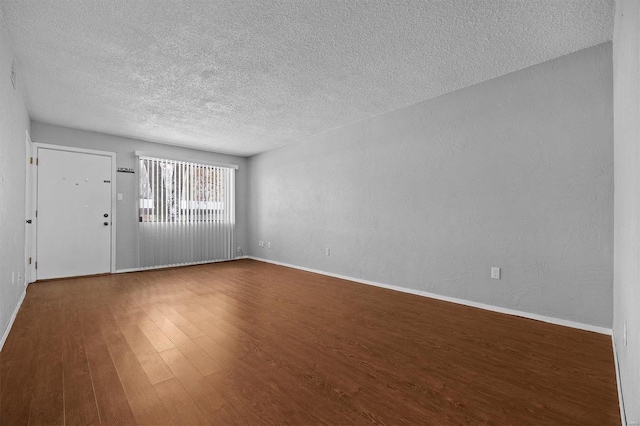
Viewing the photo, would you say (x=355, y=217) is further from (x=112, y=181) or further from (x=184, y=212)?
(x=112, y=181)

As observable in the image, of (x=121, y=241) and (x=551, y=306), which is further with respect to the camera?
(x=121, y=241)

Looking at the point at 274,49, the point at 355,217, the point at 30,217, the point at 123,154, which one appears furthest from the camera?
the point at 123,154

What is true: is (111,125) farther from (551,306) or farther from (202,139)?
(551,306)

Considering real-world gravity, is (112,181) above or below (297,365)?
above

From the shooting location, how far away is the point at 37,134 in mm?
4727

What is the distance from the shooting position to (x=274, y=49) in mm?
2697

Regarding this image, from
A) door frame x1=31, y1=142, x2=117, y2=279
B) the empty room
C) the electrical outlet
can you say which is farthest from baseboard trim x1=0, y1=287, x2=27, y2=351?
the electrical outlet

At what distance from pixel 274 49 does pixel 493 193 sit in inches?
109

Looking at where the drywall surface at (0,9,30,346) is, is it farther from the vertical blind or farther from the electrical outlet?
the electrical outlet

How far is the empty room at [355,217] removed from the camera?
170 cm

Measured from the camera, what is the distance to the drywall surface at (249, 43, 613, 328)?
8.86 feet

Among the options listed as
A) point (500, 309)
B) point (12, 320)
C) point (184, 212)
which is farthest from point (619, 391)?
point (184, 212)

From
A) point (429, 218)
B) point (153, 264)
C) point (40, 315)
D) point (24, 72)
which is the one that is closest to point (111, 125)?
point (24, 72)

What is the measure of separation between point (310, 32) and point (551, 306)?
3.45 meters
